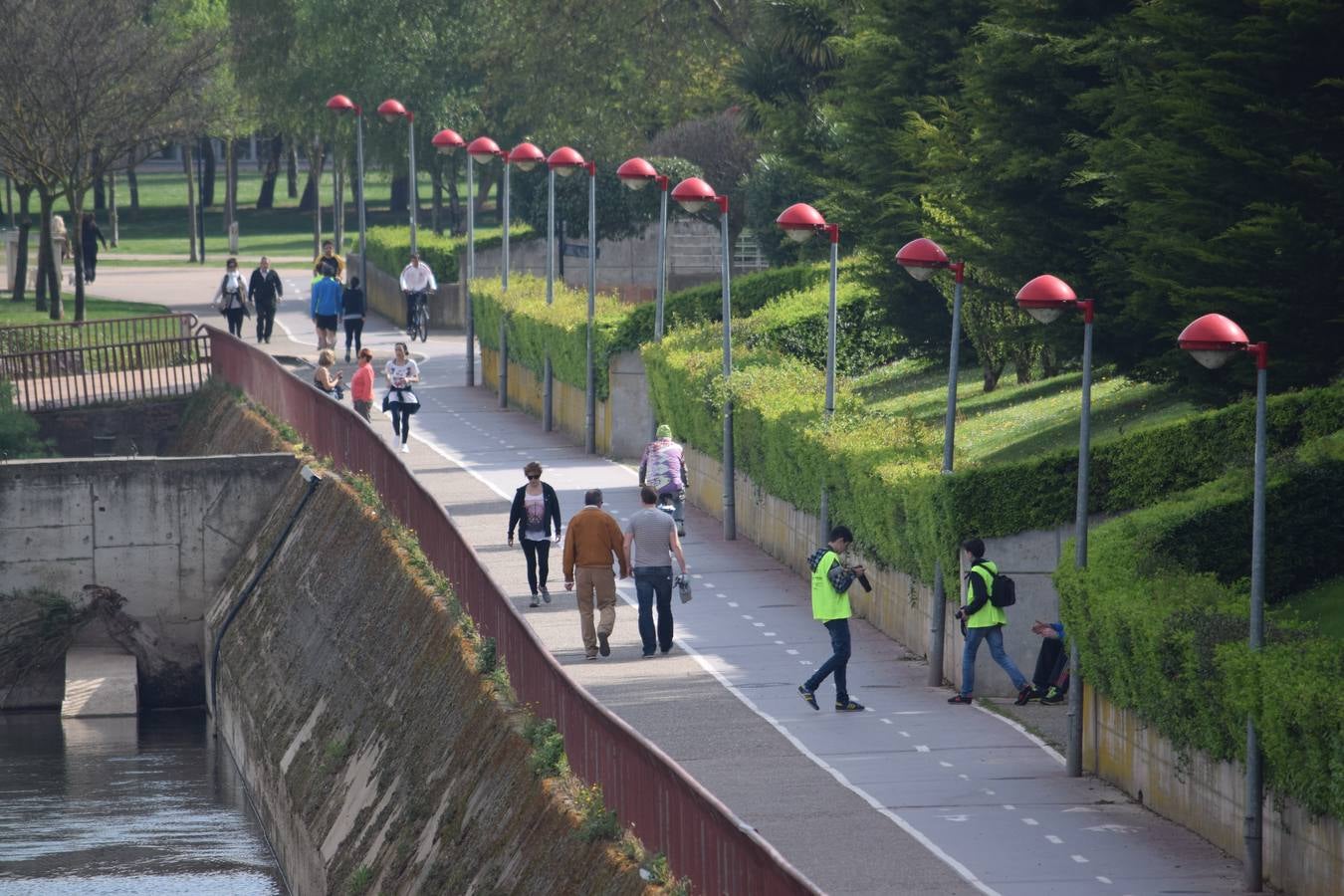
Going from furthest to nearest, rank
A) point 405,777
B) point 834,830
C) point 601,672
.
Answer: point 601,672 → point 405,777 → point 834,830

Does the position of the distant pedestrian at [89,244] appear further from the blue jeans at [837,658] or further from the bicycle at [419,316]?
the blue jeans at [837,658]

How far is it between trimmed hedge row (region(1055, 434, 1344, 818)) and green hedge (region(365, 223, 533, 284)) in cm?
3617

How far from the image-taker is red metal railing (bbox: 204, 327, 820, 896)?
430 inches

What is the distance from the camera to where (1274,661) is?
14570 mm

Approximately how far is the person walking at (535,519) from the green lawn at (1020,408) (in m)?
4.25

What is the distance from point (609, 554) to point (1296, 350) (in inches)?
262

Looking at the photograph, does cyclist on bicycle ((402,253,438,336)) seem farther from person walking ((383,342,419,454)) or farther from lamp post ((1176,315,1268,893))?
lamp post ((1176,315,1268,893))

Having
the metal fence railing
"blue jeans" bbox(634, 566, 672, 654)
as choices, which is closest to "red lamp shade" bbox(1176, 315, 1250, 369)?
"blue jeans" bbox(634, 566, 672, 654)

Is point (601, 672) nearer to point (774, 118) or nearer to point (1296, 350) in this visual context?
point (1296, 350)

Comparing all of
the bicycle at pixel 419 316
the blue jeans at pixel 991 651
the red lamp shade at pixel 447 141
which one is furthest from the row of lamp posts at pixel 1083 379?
the bicycle at pixel 419 316

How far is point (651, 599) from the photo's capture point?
21703 millimetres

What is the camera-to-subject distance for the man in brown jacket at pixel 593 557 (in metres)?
21.7

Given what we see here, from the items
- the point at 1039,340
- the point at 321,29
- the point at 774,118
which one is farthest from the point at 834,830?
the point at 321,29

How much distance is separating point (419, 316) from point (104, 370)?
7.14 m
